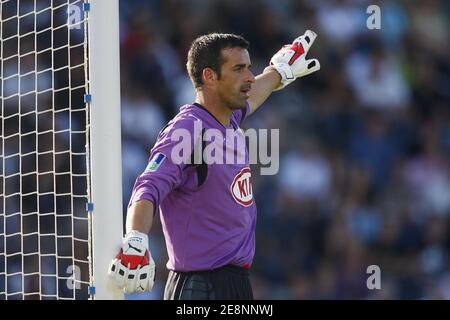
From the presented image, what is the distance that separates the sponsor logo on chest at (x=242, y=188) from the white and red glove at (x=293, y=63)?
1347 millimetres

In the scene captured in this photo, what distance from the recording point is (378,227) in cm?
1020

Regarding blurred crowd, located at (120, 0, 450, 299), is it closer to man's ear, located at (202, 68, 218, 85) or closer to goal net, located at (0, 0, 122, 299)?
goal net, located at (0, 0, 122, 299)

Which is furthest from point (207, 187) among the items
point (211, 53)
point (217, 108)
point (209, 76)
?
point (211, 53)

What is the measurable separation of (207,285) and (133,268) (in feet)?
2.59

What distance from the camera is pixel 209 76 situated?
6.07 meters

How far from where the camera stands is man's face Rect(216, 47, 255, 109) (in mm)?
6043

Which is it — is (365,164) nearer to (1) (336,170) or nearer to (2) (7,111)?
(1) (336,170)

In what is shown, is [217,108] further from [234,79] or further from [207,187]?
[207,187]

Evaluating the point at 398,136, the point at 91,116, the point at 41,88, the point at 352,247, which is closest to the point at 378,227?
the point at 352,247

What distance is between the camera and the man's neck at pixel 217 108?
6023mm

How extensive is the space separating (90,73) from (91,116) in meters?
0.23

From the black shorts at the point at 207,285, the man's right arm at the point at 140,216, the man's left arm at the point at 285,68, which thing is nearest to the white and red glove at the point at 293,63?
the man's left arm at the point at 285,68

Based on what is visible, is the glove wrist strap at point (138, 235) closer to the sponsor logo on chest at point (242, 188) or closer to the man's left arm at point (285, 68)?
the sponsor logo on chest at point (242, 188)

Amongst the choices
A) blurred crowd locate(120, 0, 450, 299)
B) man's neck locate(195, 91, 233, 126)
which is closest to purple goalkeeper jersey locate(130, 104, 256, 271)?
man's neck locate(195, 91, 233, 126)
